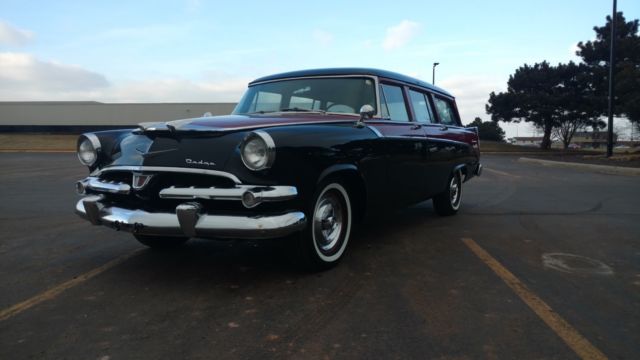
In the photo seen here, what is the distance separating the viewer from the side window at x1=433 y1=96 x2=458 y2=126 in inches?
271

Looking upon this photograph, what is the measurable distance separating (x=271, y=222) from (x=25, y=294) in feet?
6.27

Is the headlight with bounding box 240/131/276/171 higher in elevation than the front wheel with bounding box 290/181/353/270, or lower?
higher

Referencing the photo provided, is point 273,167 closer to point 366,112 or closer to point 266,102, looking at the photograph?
point 366,112

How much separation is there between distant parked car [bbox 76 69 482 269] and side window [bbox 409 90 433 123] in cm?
42

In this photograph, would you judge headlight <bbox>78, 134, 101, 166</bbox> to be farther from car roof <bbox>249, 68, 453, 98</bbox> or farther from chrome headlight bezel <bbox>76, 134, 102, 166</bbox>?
car roof <bbox>249, 68, 453, 98</bbox>

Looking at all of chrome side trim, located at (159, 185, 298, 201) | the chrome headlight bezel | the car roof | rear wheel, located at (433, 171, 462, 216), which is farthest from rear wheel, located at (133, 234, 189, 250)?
rear wheel, located at (433, 171, 462, 216)

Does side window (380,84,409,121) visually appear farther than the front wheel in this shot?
Yes

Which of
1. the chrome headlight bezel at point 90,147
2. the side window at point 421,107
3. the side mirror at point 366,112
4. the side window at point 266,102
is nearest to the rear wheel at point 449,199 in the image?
the side window at point 421,107

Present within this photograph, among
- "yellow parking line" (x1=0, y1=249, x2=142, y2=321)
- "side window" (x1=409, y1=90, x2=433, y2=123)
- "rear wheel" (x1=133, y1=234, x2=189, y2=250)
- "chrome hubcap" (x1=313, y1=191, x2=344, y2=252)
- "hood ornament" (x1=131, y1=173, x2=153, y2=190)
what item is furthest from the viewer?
"side window" (x1=409, y1=90, x2=433, y2=123)

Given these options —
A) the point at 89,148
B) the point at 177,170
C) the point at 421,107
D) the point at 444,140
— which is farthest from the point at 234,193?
the point at 444,140

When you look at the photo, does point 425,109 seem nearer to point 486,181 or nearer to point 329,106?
point 329,106

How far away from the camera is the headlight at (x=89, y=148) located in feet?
14.2

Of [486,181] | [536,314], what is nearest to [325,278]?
[536,314]

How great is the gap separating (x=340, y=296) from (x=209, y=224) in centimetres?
105
